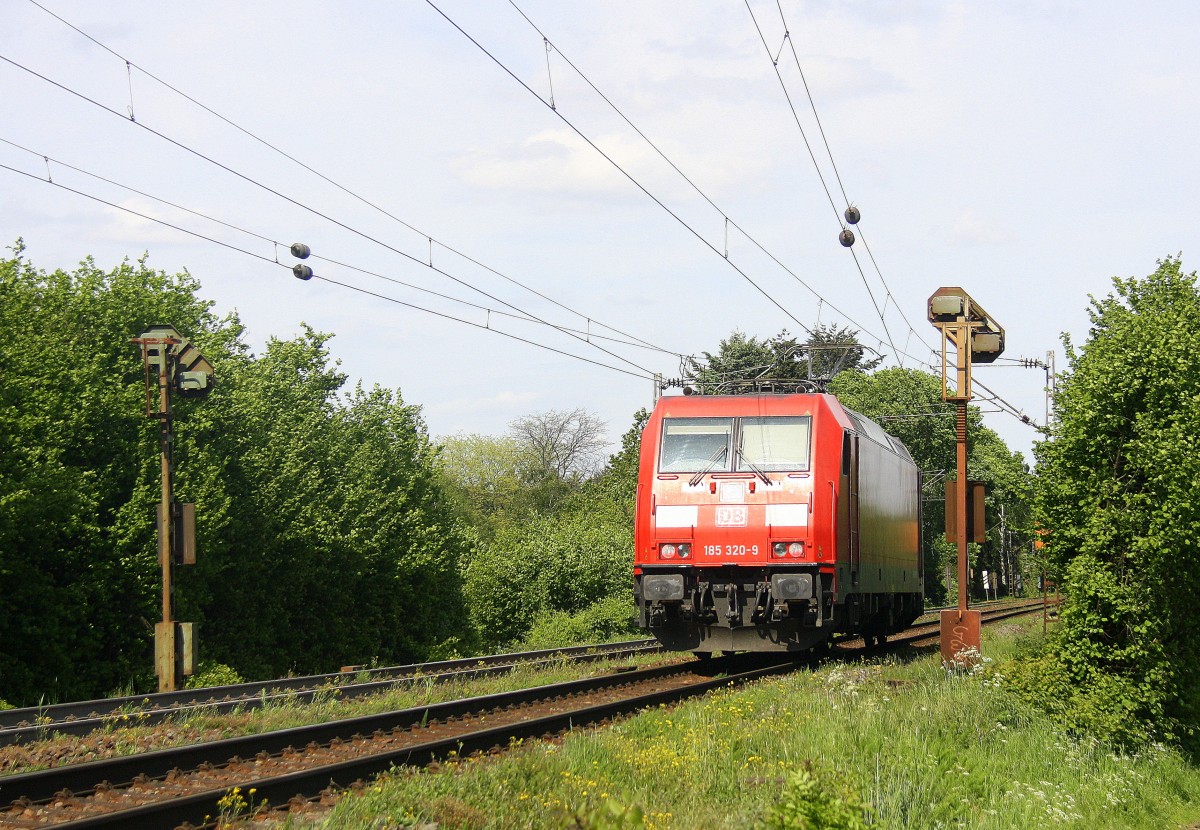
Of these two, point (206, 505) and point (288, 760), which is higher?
point (206, 505)

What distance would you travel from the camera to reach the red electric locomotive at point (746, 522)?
16812 mm

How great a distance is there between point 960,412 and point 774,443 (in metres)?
2.88

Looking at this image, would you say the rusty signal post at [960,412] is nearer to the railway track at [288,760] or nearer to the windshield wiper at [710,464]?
the windshield wiper at [710,464]

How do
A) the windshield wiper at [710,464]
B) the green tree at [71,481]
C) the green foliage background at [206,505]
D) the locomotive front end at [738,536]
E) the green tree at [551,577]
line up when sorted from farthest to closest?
the green tree at [551,577] → the green foliage background at [206,505] → the green tree at [71,481] → the windshield wiper at [710,464] → the locomotive front end at [738,536]

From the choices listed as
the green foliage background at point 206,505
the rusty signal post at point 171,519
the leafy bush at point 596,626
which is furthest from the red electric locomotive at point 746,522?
the leafy bush at point 596,626

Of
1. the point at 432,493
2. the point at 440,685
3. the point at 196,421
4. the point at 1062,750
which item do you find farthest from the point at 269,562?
the point at 1062,750

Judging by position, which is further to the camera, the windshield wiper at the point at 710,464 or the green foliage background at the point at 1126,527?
the windshield wiper at the point at 710,464

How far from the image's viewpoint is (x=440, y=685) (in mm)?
16141

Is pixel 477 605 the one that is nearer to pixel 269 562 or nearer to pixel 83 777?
pixel 269 562

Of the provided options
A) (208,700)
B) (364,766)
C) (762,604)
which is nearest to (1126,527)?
(762,604)

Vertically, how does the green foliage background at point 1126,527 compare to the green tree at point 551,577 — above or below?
above

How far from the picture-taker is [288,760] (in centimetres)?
1021

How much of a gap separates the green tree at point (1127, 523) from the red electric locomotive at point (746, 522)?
2874 mm

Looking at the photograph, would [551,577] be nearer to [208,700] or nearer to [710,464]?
[710,464]
